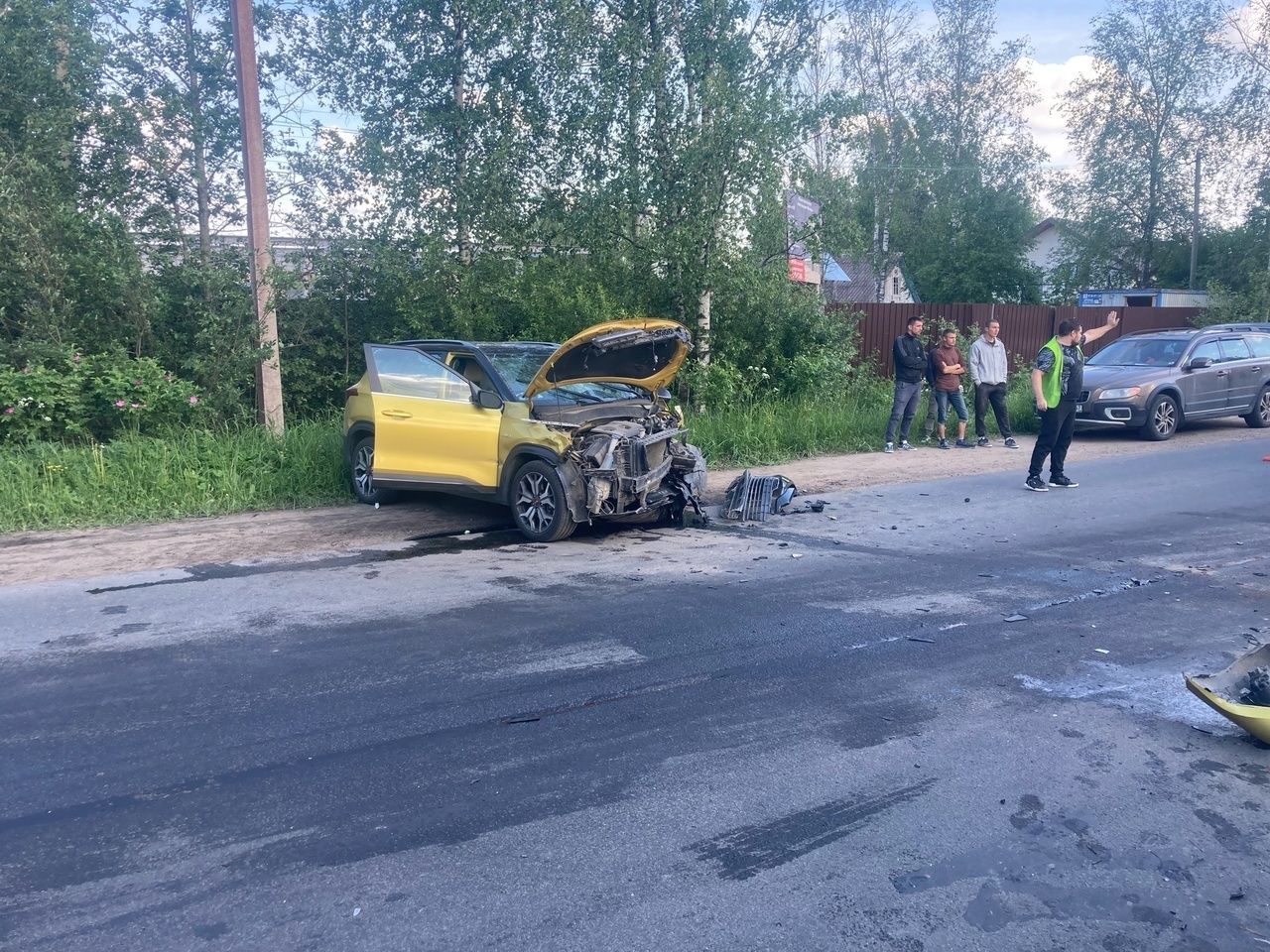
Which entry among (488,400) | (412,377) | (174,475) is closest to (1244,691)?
(488,400)

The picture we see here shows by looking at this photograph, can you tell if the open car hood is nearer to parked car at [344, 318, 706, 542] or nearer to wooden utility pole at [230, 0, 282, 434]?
Answer: parked car at [344, 318, 706, 542]

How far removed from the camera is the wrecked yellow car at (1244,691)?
4.34 metres

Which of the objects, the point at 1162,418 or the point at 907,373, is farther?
the point at 1162,418

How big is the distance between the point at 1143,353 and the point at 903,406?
474 centimetres

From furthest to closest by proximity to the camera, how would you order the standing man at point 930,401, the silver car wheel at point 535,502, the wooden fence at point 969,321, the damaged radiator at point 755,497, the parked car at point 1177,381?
1. the wooden fence at point 969,321
2. the parked car at point 1177,381
3. the standing man at point 930,401
4. the damaged radiator at point 755,497
5. the silver car wheel at point 535,502

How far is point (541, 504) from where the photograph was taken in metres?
8.88

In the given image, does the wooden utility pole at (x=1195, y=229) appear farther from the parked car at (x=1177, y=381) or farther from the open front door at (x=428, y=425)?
the open front door at (x=428, y=425)

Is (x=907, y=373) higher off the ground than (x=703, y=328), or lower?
lower

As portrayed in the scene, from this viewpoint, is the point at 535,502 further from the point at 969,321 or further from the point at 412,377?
the point at 969,321

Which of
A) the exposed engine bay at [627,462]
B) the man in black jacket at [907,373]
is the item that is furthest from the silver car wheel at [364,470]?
the man in black jacket at [907,373]

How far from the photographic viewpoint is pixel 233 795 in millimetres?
4012

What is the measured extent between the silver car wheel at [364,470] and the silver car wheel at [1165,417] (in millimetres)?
11581

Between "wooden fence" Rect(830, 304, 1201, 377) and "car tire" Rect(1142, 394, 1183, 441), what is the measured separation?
3256mm

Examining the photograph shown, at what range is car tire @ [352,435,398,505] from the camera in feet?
34.6
